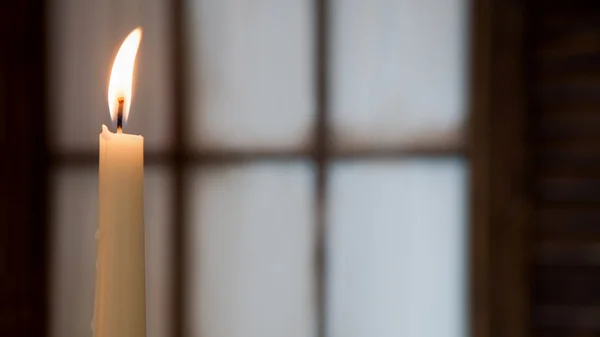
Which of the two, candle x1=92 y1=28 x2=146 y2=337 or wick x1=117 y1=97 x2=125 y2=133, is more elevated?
wick x1=117 y1=97 x2=125 y2=133

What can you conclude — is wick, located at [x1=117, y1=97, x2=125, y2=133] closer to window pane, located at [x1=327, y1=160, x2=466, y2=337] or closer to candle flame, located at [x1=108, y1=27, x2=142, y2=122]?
candle flame, located at [x1=108, y1=27, x2=142, y2=122]

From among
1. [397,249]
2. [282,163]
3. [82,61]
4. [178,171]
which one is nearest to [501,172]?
[397,249]

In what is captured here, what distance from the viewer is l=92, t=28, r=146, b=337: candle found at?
0.28 metres

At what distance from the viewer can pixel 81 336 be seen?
0.78 m

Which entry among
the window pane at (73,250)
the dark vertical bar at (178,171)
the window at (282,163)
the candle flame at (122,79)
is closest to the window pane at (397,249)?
the window at (282,163)

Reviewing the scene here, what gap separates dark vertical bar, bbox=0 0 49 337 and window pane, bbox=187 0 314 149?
0.21 meters

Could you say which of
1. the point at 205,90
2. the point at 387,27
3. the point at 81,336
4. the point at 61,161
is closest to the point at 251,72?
the point at 205,90

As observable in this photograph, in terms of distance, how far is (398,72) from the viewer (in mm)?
718

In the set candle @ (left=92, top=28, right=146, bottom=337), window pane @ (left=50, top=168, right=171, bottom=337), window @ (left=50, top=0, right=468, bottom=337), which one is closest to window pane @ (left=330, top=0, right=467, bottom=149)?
window @ (left=50, top=0, right=468, bottom=337)

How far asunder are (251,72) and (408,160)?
0.23 m

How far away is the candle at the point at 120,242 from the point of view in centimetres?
28

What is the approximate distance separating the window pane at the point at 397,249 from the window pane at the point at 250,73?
10 centimetres

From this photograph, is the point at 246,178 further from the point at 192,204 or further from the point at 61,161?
Result: the point at 61,161

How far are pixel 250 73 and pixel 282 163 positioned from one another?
121 mm
